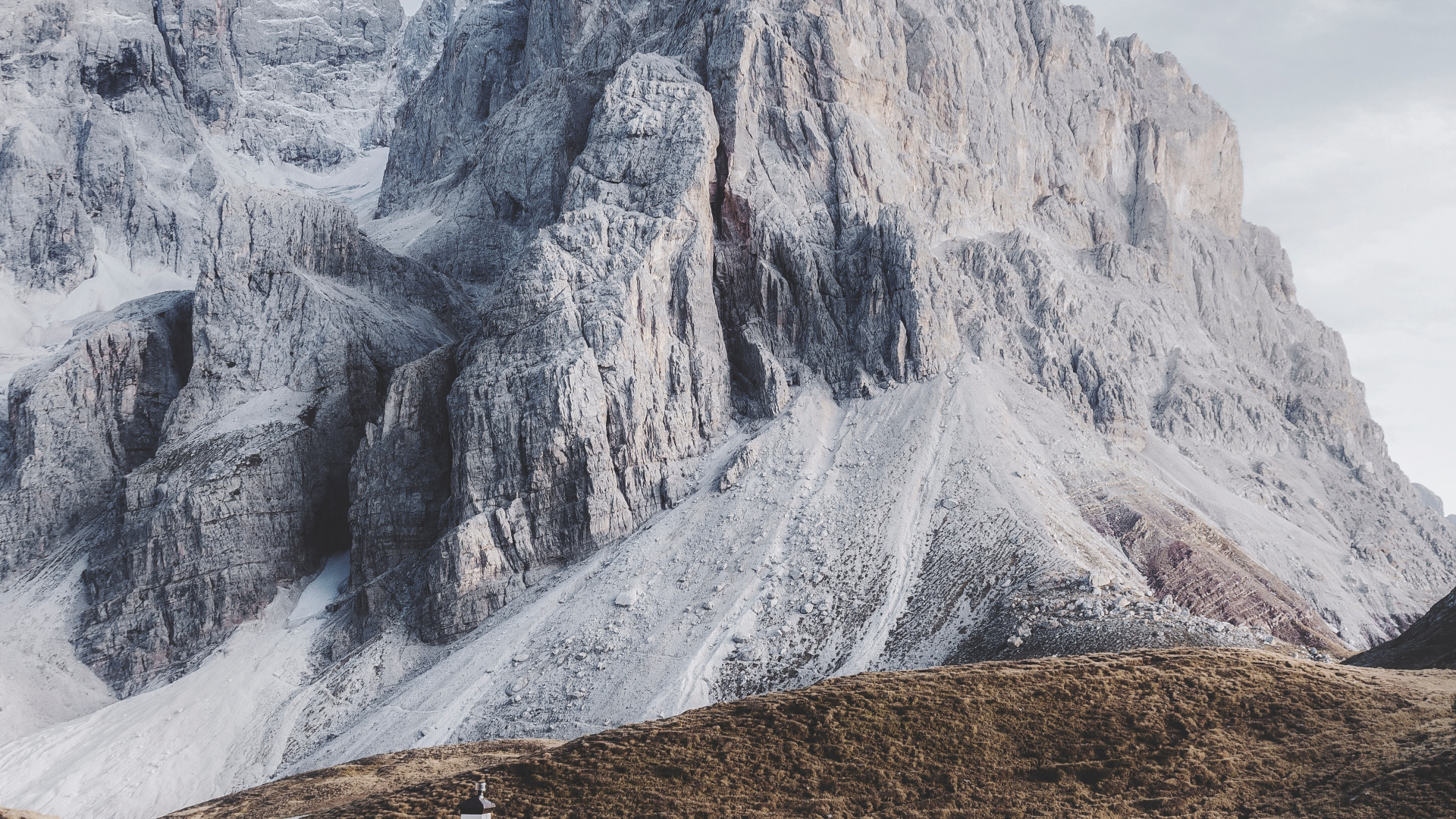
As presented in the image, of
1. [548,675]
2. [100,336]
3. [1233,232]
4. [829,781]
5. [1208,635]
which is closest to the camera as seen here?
[829,781]

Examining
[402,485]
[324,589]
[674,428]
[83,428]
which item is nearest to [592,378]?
[674,428]

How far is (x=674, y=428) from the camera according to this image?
254 ft

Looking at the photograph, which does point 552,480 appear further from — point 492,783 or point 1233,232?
point 1233,232

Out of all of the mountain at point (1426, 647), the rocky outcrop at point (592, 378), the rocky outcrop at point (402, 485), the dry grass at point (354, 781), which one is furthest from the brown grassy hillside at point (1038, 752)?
the rocky outcrop at point (402, 485)

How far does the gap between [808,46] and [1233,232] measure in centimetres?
7890

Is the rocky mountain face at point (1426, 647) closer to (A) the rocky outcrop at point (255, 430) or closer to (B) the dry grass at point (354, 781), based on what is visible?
(B) the dry grass at point (354, 781)

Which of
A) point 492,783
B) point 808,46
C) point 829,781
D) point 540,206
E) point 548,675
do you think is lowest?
point 548,675

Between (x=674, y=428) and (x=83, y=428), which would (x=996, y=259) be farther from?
(x=83, y=428)

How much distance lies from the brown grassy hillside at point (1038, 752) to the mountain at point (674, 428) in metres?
17.4

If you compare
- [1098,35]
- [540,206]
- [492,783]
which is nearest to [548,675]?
[492,783]

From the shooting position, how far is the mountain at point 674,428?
62.1m

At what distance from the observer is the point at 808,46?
314 feet

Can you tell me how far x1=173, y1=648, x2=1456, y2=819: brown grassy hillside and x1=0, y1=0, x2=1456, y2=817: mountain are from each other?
1744cm

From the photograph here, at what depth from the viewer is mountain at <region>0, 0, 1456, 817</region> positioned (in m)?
62.1
